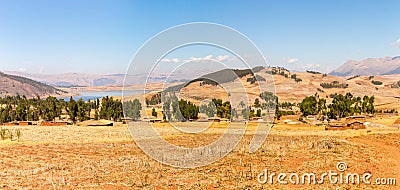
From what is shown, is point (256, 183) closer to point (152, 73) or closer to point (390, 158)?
point (152, 73)

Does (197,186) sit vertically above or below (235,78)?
below

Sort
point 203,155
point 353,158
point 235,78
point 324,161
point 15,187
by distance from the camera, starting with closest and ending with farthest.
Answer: point 15,187
point 235,78
point 324,161
point 353,158
point 203,155

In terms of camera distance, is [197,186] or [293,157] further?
[293,157]

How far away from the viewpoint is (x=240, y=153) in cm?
2492

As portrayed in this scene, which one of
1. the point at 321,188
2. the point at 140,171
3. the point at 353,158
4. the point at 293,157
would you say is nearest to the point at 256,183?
the point at 321,188

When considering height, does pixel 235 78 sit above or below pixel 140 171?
above

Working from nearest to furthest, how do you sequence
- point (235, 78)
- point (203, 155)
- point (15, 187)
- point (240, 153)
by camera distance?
point (15, 187)
point (235, 78)
point (203, 155)
point (240, 153)

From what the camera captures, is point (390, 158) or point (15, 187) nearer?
point (15, 187)

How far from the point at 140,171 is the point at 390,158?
1698cm

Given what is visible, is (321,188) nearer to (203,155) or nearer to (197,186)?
(197,186)

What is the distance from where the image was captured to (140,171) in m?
17.8

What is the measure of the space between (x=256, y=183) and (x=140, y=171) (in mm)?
6412

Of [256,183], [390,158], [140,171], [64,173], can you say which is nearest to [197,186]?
[256,183]

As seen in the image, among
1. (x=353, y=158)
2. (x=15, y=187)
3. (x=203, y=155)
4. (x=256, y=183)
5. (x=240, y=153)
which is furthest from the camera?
(x=240, y=153)
